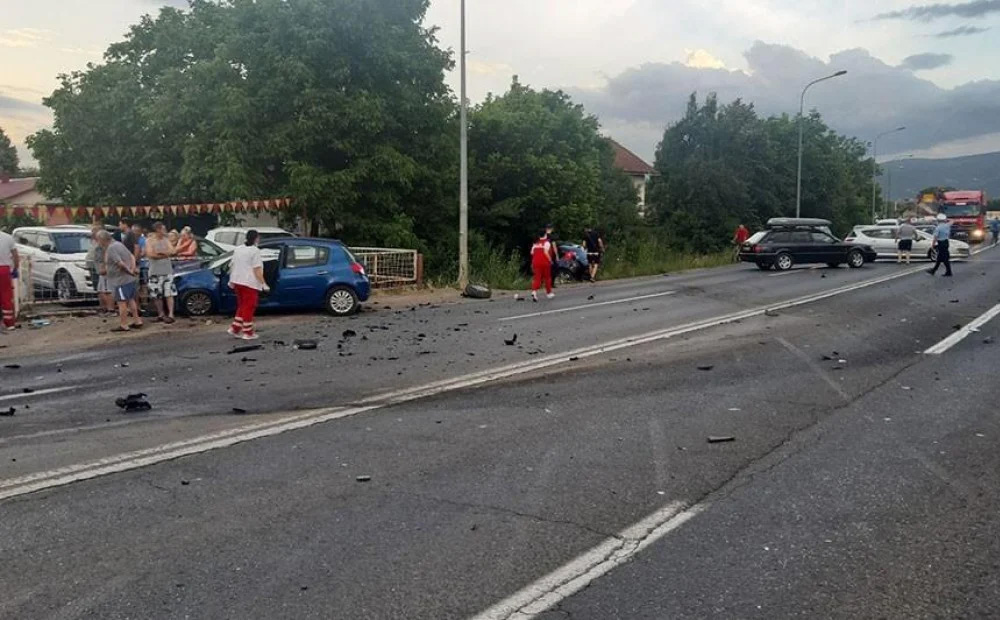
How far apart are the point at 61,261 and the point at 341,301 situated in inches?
263

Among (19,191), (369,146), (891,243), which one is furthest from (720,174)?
(19,191)

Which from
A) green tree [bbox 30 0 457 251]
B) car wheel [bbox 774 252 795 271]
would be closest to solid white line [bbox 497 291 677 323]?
green tree [bbox 30 0 457 251]

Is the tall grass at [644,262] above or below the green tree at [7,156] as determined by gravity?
below

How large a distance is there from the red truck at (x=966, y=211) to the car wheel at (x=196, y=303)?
162 feet

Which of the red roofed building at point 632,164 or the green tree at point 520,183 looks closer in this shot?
the green tree at point 520,183

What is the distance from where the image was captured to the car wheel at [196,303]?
16031 mm

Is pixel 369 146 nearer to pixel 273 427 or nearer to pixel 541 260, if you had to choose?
pixel 541 260

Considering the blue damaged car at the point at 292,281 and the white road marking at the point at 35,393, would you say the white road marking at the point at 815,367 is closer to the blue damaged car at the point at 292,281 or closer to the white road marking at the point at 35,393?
the white road marking at the point at 35,393

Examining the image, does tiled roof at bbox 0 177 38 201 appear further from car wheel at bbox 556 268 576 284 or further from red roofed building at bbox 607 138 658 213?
car wheel at bbox 556 268 576 284

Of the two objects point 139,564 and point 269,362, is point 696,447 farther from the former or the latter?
point 269,362

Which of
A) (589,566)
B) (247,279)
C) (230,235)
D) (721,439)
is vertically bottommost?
(589,566)

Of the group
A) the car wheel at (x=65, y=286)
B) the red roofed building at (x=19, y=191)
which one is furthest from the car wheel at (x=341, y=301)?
the red roofed building at (x=19, y=191)

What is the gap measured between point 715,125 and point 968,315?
3986 cm

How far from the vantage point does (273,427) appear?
7.32 m
